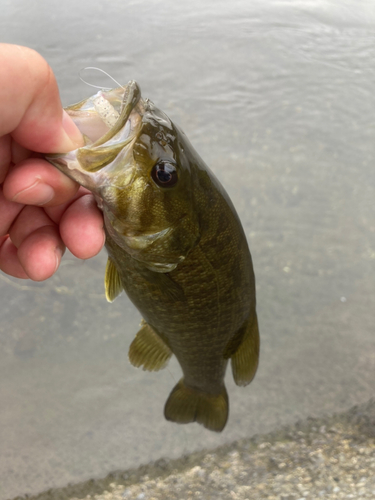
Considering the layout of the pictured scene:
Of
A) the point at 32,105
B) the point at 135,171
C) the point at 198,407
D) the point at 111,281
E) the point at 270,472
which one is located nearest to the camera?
the point at 32,105

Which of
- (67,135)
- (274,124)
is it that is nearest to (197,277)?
(67,135)

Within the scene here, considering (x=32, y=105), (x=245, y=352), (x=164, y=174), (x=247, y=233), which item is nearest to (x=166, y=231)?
(x=164, y=174)

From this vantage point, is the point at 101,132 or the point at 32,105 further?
the point at 101,132

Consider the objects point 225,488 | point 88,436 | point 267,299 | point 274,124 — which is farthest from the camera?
point 274,124

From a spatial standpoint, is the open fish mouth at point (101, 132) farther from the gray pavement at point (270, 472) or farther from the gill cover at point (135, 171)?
the gray pavement at point (270, 472)

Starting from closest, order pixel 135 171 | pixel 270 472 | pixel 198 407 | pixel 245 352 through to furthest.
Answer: pixel 135 171
pixel 245 352
pixel 198 407
pixel 270 472

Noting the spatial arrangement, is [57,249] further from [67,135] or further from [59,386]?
[59,386]

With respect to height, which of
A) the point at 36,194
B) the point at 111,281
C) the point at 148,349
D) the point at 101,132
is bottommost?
the point at 148,349

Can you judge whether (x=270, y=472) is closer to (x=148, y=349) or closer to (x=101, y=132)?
Answer: (x=148, y=349)
